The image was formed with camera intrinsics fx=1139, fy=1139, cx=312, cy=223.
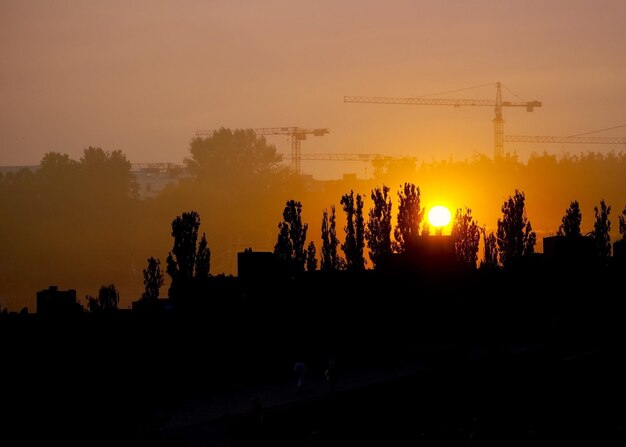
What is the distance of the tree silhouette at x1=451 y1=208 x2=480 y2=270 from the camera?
62.8 meters

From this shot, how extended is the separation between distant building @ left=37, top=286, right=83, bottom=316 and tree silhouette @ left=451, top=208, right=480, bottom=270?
90.2 ft

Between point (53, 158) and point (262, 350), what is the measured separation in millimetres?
90534

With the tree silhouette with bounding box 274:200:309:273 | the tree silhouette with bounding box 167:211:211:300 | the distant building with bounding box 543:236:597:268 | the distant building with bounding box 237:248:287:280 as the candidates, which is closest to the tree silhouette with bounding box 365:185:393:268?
the tree silhouette with bounding box 274:200:309:273

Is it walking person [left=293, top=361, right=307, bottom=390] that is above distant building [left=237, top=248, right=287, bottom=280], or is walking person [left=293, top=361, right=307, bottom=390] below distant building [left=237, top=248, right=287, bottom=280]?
below

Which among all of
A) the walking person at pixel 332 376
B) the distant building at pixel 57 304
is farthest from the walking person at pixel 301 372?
the distant building at pixel 57 304

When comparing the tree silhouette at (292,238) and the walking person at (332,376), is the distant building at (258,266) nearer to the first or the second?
the walking person at (332,376)

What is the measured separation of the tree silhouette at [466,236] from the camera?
62.8 metres

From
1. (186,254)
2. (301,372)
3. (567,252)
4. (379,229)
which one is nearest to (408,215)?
(379,229)

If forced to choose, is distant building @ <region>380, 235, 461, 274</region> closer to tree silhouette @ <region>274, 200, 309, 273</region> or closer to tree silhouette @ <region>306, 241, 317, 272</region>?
tree silhouette @ <region>274, 200, 309, 273</region>

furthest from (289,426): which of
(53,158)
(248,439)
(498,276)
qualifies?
(53,158)

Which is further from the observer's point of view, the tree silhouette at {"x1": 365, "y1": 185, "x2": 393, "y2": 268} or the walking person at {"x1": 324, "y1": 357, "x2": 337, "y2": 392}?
the tree silhouette at {"x1": 365, "y1": 185, "x2": 393, "y2": 268}

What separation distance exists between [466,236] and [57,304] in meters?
33.6

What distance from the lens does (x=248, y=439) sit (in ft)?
75.3

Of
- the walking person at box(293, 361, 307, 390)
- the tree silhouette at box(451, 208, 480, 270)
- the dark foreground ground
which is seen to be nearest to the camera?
the dark foreground ground
